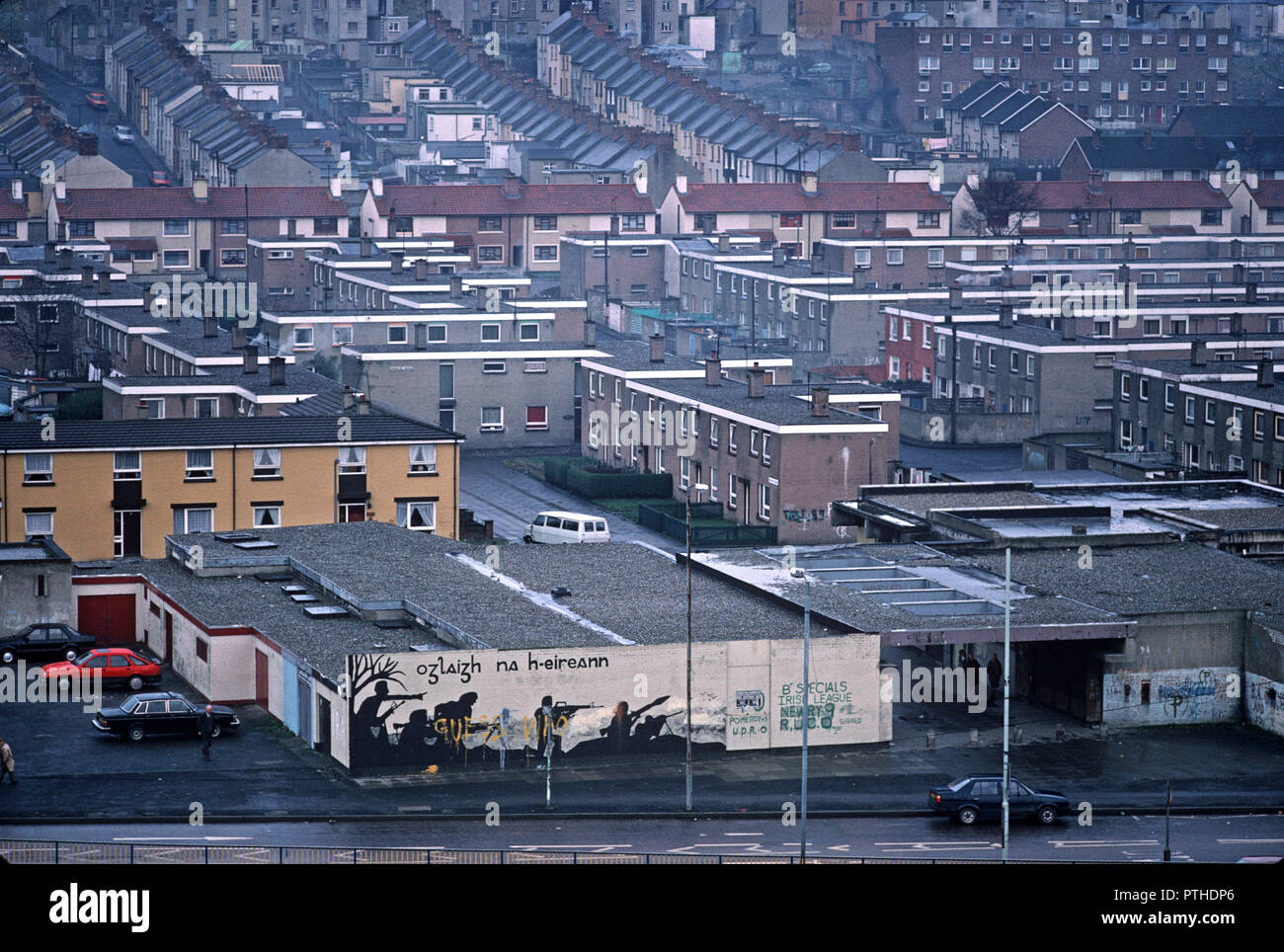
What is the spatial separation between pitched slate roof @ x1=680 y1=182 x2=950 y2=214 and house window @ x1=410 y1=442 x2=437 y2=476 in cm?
6919

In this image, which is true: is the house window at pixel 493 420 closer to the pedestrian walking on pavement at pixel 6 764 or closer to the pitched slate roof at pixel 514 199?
the pitched slate roof at pixel 514 199

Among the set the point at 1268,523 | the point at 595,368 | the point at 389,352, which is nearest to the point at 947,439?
the point at 595,368

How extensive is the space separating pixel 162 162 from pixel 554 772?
137 meters

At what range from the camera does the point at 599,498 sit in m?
81.5

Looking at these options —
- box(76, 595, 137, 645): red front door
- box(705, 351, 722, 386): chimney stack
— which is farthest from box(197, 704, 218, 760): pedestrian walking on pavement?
box(705, 351, 722, 386): chimney stack

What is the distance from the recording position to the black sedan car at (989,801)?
143 ft

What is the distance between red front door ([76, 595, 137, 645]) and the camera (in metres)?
58.0

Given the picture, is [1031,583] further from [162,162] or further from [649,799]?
[162,162]

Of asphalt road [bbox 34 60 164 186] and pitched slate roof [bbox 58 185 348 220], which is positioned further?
asphalt road [bbox 34 60 164 186]

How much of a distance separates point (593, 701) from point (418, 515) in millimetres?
20014

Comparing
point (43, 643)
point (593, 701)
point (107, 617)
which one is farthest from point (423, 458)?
point (593, 701)

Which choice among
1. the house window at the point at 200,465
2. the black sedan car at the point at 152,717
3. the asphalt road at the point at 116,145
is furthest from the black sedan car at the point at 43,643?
the asphalt road at the point at 116,145

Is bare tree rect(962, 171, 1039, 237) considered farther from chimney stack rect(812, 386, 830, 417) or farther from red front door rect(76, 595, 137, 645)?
red front door rect(76, 595, 137, 645)
